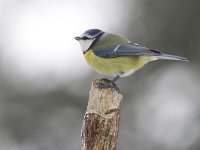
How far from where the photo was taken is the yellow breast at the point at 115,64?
13.3ft

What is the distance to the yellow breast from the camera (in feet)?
13.3

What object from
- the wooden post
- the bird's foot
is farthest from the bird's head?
the wooden post

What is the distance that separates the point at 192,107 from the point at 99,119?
4623 mm

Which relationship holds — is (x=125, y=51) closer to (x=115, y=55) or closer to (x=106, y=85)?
(x=115, y=55)

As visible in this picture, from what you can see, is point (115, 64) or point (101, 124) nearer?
point (101, 124)

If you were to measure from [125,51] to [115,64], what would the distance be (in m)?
0.10

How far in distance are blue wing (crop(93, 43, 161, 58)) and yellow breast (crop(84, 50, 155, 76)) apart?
2 cm

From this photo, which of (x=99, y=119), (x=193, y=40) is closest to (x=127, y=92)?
(x=193, y=40)

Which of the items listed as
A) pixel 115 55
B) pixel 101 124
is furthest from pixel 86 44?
pixel 101 124

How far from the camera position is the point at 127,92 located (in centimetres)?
771

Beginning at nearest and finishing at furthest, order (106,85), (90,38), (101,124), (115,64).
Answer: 1. (101,124)
2. (106,85)
3. (115,64)
4. (90,38)

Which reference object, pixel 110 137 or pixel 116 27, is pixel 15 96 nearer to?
pixel 116 27

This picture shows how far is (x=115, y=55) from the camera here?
4.05 meters

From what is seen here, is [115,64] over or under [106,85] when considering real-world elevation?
under
